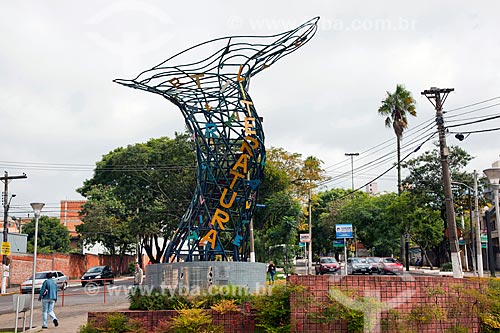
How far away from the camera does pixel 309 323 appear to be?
11.1 metres

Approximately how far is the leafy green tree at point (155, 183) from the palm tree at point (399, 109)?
16705mm

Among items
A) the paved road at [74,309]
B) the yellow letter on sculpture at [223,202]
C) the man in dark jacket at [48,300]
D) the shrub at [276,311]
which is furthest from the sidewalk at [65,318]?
the shrub at [276,311]

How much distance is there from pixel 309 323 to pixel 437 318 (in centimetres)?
267

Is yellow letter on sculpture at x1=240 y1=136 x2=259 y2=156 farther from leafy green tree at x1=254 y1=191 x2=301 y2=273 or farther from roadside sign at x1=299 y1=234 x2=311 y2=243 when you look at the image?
leafy green tree at x1=254 y1=191 x2=301 y2=273

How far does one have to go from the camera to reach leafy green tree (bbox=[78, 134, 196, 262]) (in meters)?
41.4

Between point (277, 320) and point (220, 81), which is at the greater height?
point (220, 81)

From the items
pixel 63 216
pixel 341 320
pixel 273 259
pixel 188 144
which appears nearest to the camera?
pixel 341 320

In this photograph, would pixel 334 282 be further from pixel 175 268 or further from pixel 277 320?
pixel 175 268

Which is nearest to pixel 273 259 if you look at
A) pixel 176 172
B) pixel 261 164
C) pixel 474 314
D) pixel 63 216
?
pixel 176 172

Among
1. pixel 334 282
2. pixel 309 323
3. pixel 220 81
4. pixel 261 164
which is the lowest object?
pixel 309 323

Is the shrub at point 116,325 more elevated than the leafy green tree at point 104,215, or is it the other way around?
the leafy green tree at point 104,215

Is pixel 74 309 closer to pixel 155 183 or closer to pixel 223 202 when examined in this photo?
pixel 223 202

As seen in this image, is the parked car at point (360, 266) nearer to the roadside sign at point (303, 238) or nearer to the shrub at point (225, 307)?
the roadside sign at point (303, 238)

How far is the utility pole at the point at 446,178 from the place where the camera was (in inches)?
922
